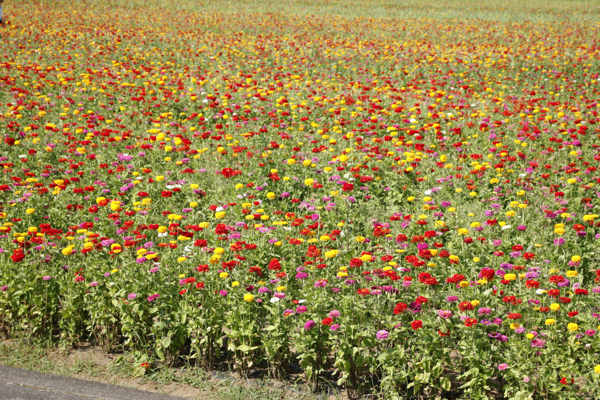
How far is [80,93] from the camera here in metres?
9.19

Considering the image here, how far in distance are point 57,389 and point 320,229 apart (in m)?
2.64

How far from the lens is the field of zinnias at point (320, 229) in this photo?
3.37 meters

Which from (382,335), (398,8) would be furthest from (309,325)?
(398,8)

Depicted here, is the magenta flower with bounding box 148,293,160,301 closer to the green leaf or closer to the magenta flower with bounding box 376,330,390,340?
the green leaf

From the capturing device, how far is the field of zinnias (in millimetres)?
3371

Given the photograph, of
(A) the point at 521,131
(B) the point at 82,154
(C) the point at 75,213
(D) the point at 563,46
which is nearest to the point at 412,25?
(D) the point at 563,46

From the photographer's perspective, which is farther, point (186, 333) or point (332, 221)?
point (332, 221)

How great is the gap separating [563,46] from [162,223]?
534 inches

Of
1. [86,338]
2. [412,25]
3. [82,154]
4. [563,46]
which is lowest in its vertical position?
[86,338]

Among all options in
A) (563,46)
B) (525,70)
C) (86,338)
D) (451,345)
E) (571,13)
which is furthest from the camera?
(571,13)

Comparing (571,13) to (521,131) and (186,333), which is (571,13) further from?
(186,333)

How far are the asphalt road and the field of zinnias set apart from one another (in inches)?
14.3

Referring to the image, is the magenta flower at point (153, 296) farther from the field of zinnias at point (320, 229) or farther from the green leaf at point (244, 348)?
the green leaf at point (244, 348)

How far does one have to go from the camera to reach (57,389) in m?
3.26
